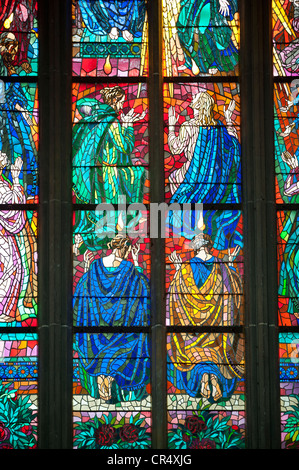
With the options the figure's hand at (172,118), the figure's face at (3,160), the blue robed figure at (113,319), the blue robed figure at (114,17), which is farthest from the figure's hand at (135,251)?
the blue robed figure at (114,17)

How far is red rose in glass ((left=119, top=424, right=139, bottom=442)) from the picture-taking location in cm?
1169

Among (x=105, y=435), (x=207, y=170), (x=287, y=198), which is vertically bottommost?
(x=105, y=435)

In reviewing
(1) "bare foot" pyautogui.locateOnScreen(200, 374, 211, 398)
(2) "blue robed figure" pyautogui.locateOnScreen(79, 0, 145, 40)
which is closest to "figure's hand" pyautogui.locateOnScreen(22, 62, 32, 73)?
(2) "blue robed figure" pyautogui.locateOnScreen(79, 0, 145, 40)

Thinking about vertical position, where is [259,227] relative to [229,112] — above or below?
below

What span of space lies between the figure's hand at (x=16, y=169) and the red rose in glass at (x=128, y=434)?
2.50 m

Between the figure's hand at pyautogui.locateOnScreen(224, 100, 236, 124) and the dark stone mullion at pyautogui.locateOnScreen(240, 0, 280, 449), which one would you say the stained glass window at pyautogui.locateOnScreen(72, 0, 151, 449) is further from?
the dark stone mullion at pyautogui.locateOnScreen(240, 0, 280, 449)

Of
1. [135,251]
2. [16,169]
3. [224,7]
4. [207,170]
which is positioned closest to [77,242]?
[135,251]

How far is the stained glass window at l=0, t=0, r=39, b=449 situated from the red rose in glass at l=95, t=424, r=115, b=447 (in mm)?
558

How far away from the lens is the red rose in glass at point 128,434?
38.3 feet

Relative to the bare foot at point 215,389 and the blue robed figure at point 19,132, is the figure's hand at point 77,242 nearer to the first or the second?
the blue robed figure at point 19,132

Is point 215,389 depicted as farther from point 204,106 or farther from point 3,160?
point 3,160

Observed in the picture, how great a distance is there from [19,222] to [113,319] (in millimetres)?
1256

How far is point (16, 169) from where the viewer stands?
12.3 meters

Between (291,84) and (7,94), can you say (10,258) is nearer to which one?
(7,94)
